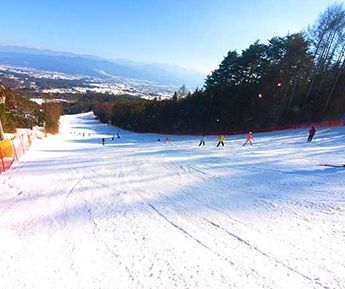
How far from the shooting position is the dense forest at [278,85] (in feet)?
76.5

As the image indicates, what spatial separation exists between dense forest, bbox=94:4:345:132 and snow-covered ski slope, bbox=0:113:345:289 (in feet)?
73.4

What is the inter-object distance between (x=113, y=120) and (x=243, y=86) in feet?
179

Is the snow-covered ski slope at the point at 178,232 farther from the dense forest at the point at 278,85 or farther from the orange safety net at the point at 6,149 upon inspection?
the dense forest at the point at 278,85

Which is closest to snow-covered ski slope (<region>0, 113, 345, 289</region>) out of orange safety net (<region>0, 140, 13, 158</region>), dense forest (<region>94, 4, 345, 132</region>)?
orange safety net (<region>0, 140, 13, 158</region>)

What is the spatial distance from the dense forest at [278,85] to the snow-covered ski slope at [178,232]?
2237 cm

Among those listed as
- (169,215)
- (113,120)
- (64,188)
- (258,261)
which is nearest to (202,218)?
(169,215)

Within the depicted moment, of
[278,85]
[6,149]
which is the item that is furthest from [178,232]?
[278,85]

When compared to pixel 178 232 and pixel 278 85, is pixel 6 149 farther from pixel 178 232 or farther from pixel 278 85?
pixel 278 85

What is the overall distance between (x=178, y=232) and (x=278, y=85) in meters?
28.8

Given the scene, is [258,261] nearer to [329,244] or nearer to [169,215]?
[329,244]

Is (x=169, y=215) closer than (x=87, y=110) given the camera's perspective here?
Yes

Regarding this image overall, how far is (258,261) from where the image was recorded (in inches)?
127

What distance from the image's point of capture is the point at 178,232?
418 cm

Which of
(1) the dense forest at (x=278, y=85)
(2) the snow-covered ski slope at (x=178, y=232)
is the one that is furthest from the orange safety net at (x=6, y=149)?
(1) the dense forest at (x=278, y=85)
